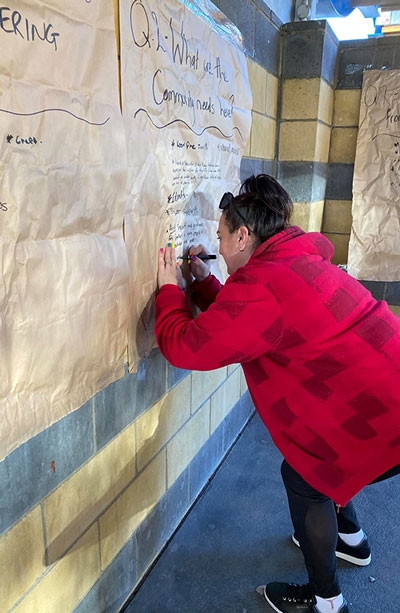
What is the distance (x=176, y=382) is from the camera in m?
1.65

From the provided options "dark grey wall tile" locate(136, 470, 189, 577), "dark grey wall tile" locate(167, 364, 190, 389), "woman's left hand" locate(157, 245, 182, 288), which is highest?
"woman's left hand" locate(157, 245, 182, 288)

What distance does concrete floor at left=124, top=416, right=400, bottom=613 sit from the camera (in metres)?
1.52

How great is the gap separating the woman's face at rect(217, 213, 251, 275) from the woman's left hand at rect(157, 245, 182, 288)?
0.14m

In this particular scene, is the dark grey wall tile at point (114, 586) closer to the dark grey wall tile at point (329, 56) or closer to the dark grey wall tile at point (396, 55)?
the dark grey wall tile at point (329, 56)

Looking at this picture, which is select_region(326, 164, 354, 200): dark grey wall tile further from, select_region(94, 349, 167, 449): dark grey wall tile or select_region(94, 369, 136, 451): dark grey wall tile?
select_region(94, 369, 136, 451): dark grey wall tile

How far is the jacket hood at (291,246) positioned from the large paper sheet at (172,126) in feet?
0.93

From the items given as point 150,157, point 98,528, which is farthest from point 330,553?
point 150,157

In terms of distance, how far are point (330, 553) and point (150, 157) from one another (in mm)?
1153

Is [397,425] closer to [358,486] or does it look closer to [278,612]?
[358,486]

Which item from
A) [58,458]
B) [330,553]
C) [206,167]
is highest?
[206,167]

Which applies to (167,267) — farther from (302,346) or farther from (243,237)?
(302,346)

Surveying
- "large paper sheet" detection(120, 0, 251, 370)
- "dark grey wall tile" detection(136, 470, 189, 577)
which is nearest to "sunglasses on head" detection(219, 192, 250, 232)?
"large paper sheet" detection(120, 0, 251, 370)

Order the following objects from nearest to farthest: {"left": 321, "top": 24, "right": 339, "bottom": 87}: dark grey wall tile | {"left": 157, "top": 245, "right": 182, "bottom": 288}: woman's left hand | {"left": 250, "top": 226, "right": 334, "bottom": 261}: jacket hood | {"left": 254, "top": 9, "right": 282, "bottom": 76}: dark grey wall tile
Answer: {"left": 250, "top": 226, "right": 334, "bottom": 261}: jacket hood → {"left": 157, "top": 245, "right": 182, "bottom": 288}: woman's left hand → {"left": 254, "top": 9, "right": 282, "bottom": 76}: dark grey wall tile → {"left": 321, "top": 24, "right": 339, "bottom": 87}: dark grey wall tile

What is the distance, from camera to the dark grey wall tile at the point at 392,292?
2709mm
